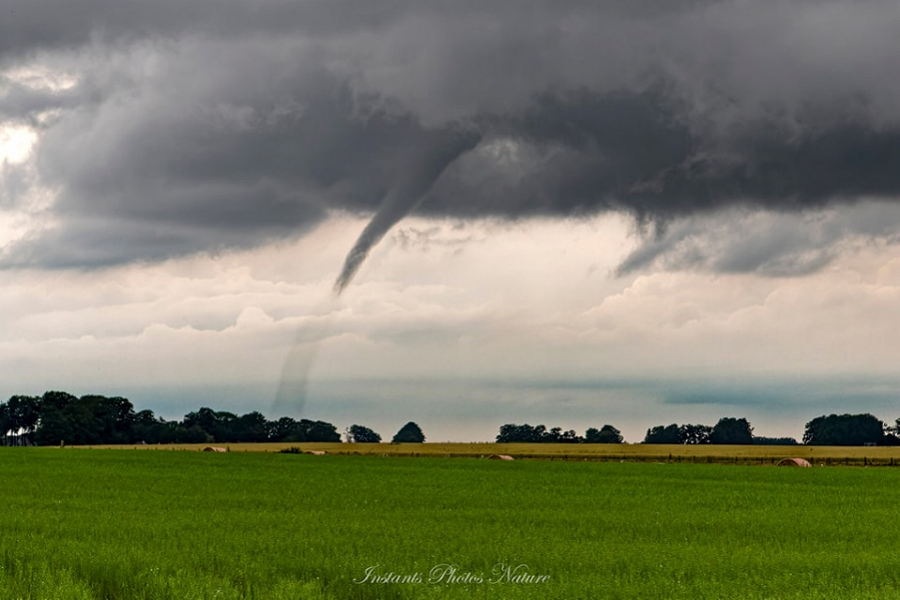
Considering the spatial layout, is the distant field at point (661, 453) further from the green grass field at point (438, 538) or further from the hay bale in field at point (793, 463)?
the green grass field at point (438, 538)

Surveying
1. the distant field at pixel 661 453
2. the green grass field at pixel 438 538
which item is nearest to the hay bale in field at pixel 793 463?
the distant field at pixel 661 453

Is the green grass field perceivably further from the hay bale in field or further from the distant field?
the distant field

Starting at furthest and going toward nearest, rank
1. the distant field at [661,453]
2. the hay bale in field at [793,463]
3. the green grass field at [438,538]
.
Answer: the distant field at [661,453] < the hay bale in field at [793,463] < the green grass field at [438,538]

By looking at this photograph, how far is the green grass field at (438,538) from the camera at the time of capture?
2089 cm

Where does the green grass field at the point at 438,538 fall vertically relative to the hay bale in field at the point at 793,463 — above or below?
below

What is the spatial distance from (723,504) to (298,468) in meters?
35.5

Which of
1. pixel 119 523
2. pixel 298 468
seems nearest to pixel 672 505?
pixel 119 523

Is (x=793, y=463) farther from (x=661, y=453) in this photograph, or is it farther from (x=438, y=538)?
(x=438, y=538)

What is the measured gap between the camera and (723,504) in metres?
44.0

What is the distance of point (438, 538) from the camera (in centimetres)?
2814

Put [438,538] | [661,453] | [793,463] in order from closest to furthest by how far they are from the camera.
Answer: [438,538], [793,463], [661,453]

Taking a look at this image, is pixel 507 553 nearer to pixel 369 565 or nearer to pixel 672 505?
pixel 369 565

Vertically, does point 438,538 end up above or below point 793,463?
below

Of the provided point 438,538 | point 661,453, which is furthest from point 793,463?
point 438,538
